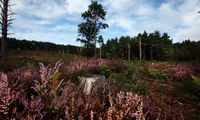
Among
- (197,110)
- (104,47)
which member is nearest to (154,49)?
(104,47)

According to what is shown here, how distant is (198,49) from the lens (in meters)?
11.9

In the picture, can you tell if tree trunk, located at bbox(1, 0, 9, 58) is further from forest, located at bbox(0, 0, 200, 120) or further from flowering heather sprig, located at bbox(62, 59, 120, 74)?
flowering heather sprig, located at bbox(62, 59, 120, 74)

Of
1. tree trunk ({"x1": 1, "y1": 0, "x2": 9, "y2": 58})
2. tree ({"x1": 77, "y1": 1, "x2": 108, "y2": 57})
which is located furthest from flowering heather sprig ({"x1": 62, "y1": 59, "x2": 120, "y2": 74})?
tree ({"x1": 77, "y1": 1, "x2": 108, "y2": 57})

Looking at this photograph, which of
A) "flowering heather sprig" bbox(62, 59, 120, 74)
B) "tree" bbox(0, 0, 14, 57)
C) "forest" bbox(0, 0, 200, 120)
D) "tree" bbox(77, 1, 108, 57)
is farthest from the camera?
"tree" bbox(77, 1, 108, 57)

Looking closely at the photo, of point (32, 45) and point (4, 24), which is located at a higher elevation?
point (4, 24)

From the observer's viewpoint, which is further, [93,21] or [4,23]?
[93,21]

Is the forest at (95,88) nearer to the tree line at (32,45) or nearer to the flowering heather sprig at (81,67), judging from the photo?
the flowering heather sprig at (81,67)

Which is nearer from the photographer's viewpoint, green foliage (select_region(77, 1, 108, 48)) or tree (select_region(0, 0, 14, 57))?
tree (select_region(0, 0, 14, 57))

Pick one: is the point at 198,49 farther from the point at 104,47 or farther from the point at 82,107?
the point at 104,47

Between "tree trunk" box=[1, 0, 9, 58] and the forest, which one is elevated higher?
"tree trunk" box=[1, 0, 9, 58]

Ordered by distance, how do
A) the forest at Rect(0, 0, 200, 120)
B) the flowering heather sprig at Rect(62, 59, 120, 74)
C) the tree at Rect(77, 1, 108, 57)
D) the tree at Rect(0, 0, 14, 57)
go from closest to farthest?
the forest at Rect(0, 0, 200, 120), the flowering heather sprig at Rect(62, 59, 120, 74), the tree at Rect(0, 0, 14, 57), the tree at Rect(77, 1, 108, 57)

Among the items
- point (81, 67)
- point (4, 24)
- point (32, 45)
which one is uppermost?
point (4, 24)

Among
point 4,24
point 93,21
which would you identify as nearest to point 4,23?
point 4,24

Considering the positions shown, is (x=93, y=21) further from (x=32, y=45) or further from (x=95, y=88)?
(x=95, y=88)
